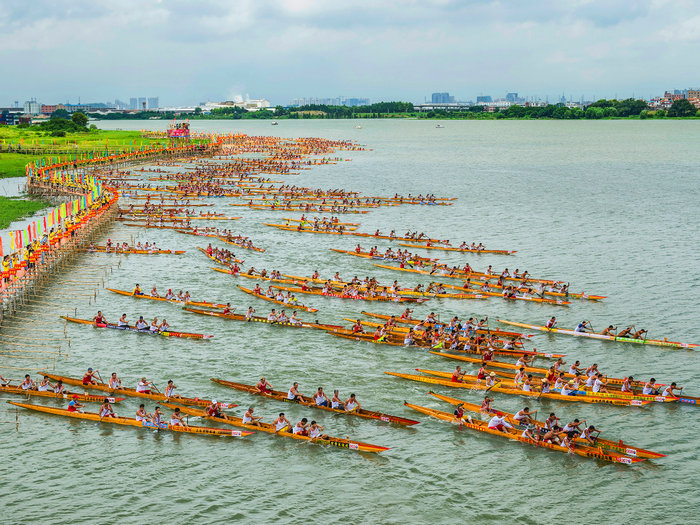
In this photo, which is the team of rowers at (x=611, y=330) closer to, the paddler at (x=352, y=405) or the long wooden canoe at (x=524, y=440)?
the long wooden canoe at (x=524, y=440)

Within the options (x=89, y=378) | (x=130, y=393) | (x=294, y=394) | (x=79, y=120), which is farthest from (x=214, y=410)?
(x=79, y=120)

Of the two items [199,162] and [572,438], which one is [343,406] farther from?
[199,162]

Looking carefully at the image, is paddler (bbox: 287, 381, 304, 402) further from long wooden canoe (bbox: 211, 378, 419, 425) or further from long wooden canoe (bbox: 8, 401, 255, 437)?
long wooden canoe (bbox: 8, 401, 255, 437)

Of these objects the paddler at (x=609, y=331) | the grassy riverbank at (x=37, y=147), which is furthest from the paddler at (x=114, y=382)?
the grassy riverbank at (x=37, y=147)

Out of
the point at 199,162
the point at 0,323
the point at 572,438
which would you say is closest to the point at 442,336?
the point at 572,438

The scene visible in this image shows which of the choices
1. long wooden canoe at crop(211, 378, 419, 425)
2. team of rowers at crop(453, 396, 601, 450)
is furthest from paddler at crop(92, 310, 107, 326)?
team of rowers at crop(453, 396, 601, 450)

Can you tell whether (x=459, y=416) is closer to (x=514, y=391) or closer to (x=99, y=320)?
(x=514, y=391)
